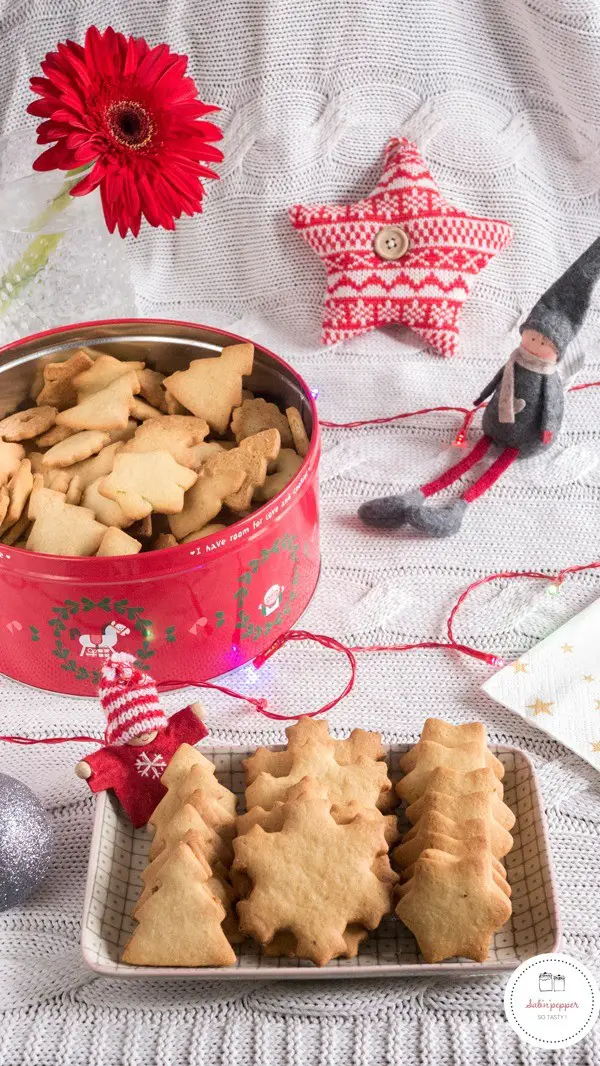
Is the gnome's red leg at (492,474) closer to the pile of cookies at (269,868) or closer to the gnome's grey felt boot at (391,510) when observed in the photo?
the gnome's grey felt boot at (391,510)

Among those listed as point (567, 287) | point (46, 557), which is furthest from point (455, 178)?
point (46, 557)

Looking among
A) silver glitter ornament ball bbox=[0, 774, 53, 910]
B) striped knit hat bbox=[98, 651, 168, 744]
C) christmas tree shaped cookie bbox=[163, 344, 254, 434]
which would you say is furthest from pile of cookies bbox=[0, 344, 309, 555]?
silver glitter ornament ball bbox=[0, 774, 53, 910]

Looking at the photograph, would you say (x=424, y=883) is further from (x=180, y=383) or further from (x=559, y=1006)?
(x=180, y=383)

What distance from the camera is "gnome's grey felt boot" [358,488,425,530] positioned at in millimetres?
1396

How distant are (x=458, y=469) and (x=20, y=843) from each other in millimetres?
817

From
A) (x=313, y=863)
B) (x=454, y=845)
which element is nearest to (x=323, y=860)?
(x=313, y=863)

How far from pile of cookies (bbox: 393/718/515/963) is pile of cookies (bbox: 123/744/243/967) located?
0.15m

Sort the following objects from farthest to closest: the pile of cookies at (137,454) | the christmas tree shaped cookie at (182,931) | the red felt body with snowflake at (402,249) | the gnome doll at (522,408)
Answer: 1. the red felt body with snowflake at (402,249)
2. the gnome doll at (522,408)
3. the pile of cookies at (137,454)
4. the christmas tree shaped cookie at (182,931)

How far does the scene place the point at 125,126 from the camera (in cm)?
121

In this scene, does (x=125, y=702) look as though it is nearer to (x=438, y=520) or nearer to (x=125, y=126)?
(x=438, y=520)

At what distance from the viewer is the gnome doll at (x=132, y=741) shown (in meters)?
0.98

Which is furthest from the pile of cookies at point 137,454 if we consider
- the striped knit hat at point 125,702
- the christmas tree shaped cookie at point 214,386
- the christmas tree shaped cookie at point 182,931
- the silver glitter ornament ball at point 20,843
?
the christmas tree shaped cookie at point 182,931

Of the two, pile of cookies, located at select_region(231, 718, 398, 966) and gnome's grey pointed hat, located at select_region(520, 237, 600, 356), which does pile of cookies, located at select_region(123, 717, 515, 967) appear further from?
→ gnome's grey pointed hat, located at select_region(520, 237, 600, 356)

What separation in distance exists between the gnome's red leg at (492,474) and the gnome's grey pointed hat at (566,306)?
165mm
